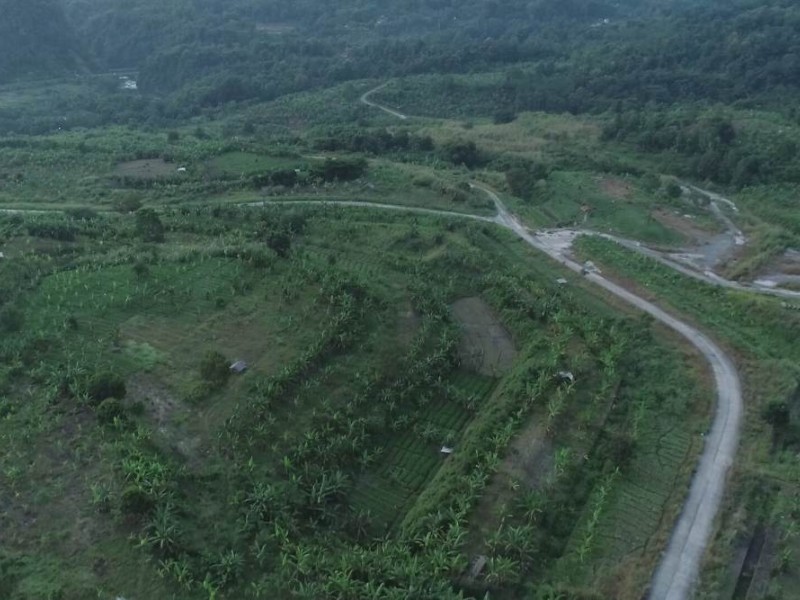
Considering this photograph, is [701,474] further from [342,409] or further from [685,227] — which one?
[685,227]

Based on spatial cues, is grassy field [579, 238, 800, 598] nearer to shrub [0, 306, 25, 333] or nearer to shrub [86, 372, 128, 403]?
shrub [86, 372, 128, 403]

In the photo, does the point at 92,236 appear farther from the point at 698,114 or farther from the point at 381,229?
the point at 698,114

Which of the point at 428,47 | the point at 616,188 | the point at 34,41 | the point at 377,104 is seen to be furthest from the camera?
the point at 428,47

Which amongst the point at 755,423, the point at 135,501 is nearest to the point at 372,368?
the point at 135,501

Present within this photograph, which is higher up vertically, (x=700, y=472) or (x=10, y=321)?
(x=10, y=321)

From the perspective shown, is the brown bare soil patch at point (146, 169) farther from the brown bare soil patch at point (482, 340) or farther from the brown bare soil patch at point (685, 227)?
the brown bare soil patch at point (685, 227)

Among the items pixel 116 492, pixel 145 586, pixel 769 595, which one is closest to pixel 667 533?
pixel 769 595
